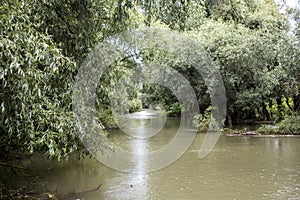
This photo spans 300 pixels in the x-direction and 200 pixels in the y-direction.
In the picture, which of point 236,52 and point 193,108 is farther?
point 193,108

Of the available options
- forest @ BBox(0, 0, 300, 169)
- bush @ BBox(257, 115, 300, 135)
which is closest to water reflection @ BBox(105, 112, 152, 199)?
forest @ BBox(0, 0, 300, 169)

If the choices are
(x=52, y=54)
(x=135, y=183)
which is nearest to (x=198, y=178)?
(x=135, y=183)

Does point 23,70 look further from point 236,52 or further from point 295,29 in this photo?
point 236,52

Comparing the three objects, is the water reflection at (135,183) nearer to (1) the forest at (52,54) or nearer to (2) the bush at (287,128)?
(1) the forest at (52,54)

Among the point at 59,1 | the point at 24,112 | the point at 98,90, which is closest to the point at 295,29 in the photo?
the point at 98,90

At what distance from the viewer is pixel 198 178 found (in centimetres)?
611

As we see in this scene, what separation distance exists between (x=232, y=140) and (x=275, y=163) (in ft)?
13.1

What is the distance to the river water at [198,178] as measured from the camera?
512 cm

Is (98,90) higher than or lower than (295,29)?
lower

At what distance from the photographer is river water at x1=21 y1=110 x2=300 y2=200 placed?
5.12 m

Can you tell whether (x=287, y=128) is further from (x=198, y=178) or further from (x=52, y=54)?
(x=52, y=54)

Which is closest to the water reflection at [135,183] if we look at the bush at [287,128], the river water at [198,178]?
the river water at [198,178]

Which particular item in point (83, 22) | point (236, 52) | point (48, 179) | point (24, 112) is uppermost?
point (236, 52)

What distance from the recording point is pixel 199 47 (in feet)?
48.8
